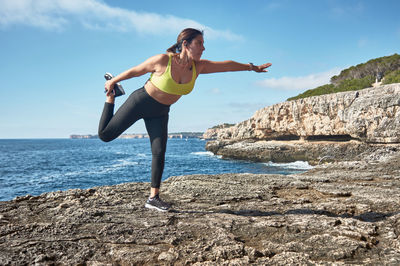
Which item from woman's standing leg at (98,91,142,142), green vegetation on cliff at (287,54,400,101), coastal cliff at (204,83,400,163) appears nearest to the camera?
woman's standing leg at (98,91,142,142)

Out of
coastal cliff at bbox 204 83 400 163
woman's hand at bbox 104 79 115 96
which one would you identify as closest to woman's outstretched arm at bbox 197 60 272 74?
woman's hand at bbox 104 79 115 96

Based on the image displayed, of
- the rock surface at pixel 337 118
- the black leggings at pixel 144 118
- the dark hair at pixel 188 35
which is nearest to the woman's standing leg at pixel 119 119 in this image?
the black leggings at pixel 144 118

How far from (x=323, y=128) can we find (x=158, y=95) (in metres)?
34.0

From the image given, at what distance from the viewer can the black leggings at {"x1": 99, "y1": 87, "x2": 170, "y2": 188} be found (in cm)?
377

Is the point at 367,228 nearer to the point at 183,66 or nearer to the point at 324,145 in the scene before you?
the point at 183,66

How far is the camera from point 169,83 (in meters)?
3.57

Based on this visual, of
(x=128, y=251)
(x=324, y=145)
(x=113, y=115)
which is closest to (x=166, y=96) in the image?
(x=113, y=115)

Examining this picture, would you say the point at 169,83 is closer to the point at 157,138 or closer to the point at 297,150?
the point at 157,138

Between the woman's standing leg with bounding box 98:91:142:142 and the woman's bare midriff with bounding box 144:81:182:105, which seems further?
the woman's standing leg with bounding box 98:91:142:142

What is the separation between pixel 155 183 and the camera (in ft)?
13.5

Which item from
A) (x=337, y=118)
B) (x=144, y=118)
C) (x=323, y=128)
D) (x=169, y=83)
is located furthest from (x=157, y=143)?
(x=323, y=128)

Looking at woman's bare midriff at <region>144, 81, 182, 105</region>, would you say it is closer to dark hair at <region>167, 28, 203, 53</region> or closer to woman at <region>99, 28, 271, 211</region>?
woman at <region>99, 28, 271, 211</region>

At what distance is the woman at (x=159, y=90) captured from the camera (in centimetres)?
358

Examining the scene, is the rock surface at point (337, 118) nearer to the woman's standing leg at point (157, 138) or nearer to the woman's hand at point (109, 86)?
the woman's standing leg at point (157, 138)
